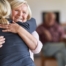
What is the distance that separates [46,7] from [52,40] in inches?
58.0

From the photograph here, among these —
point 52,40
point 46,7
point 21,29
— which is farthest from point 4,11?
point 46,7

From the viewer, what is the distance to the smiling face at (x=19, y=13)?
1.42m

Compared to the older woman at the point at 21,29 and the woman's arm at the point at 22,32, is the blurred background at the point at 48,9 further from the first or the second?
the woman's arm at the point at 22,32

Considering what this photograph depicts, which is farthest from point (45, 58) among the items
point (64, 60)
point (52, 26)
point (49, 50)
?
point (52, 26)

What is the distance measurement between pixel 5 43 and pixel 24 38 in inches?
5.2

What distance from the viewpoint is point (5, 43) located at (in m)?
1.16

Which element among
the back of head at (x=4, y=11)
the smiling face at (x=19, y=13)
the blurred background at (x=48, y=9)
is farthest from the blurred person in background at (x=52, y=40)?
the back of head at (x=4, y=11)

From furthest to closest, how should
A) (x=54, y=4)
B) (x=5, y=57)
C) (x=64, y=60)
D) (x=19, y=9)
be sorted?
(x=54, y=4), (x=64, y=60), (x=19, y=9), (x=5, y=57)

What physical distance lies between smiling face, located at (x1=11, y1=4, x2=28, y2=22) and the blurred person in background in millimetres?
1886

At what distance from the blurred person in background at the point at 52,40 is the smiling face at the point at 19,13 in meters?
1.89

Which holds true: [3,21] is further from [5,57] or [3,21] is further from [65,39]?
[65,39]

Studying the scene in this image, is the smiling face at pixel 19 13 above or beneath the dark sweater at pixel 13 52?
above

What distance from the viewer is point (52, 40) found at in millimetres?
3676

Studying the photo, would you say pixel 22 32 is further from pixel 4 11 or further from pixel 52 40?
pixel 52 40
